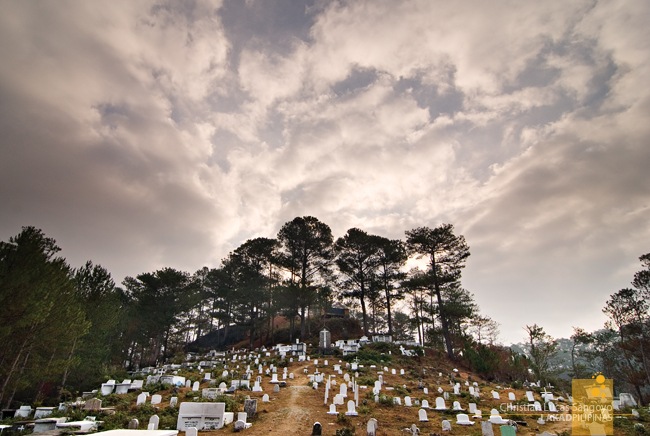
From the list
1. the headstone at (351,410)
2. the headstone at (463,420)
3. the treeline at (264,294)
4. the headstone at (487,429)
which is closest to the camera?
the headstone at (487,429)

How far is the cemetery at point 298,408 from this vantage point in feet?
43.2

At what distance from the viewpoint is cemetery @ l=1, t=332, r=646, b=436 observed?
13172 millimetres

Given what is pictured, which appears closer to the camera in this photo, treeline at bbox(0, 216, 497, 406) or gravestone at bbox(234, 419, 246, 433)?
gravestone at bbox(234, 419, 246, 433)

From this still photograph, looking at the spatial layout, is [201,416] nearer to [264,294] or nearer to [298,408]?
[298,408]

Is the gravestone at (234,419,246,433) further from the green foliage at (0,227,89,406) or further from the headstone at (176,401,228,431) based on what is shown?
the green foliage at (0,227,89,406)

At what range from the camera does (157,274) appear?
42.1 meters

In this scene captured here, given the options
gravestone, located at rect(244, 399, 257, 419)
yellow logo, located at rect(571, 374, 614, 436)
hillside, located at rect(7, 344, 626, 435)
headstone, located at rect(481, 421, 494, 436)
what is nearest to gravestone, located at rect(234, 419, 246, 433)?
hillside, located at rect(7, 344, 626, 435)

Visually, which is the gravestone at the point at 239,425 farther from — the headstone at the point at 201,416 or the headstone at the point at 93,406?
the headstone at the point at 93,406

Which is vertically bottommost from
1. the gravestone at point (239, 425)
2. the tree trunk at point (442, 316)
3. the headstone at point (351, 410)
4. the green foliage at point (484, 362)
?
A: the gravestone at point (239, 425)

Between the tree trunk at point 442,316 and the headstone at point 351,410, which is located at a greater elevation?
the tree trunk at point 442,316

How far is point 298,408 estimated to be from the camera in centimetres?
1620

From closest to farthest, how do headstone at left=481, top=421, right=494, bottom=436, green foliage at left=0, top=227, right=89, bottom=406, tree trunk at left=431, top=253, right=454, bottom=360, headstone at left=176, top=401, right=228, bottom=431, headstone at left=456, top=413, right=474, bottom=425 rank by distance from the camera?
headstone at left=481, top=421, right=494, bottom=436 < headstone at left=176, top=401, right=228, bottom=431 < headstone at left=456, top=413, right=474, bottom=425 < green foliage at left=0, top=227, right=89, bottom=406 < tree trunk at left=431, top=253, right=454, bottom=360

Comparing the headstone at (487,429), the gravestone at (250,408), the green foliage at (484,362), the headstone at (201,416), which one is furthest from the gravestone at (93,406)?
the green foliage at (484,362)

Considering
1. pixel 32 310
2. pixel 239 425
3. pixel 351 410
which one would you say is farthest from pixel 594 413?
pixel 32 310
